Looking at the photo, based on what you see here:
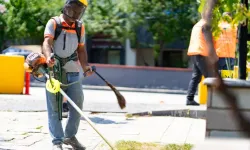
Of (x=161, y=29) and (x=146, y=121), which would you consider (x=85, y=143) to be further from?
(x=161, y=29)

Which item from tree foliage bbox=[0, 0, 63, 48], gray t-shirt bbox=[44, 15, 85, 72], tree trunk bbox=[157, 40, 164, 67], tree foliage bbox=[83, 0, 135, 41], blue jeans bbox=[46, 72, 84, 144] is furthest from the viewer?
tree trunk bbox=[157, 40, 164, 67]

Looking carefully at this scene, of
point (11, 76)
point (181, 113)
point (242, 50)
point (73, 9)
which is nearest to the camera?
point (242, 50)

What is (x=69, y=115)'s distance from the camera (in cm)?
527

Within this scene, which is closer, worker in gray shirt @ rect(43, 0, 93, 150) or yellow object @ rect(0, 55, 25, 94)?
worker in gray shirt @ rect(43, 0, 93, 150)

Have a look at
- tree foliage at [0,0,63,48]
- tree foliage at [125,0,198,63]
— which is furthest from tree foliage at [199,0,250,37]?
tree foliage at [0,0,63,48]

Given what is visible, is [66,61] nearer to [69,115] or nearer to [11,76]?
[69,115]

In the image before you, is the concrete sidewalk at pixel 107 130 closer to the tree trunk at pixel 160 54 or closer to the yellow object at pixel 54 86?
the yellow object at pixel 54 86

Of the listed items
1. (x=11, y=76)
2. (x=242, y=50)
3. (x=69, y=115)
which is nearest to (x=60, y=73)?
(x=69, y=115)

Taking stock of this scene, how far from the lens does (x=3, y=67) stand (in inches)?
512

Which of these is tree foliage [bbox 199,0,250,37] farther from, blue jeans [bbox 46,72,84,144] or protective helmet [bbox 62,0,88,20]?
blue jeans [bbox 46,72,84,144]

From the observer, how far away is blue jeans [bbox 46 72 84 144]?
509 centimetres

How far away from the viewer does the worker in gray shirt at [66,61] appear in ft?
16.8

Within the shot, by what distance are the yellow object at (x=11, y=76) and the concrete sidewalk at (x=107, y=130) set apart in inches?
189

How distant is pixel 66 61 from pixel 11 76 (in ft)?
26.3
